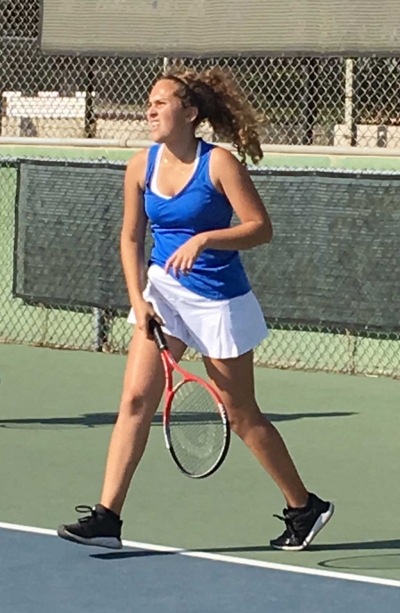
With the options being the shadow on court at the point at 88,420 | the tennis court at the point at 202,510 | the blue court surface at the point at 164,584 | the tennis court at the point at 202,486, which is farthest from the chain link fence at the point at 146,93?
the blue court surface at the point at 164,584

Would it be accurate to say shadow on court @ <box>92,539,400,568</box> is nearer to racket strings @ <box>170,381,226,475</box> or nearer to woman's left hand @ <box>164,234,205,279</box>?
racket strings @ <box>170,381,226,475</box>

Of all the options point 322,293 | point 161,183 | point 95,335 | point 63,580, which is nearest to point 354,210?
point 322,293

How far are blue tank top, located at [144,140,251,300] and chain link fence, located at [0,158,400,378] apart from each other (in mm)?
4238

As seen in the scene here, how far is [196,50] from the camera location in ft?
34.3

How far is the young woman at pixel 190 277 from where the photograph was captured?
18.0ft

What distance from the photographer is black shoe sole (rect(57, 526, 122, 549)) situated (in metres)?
5.59

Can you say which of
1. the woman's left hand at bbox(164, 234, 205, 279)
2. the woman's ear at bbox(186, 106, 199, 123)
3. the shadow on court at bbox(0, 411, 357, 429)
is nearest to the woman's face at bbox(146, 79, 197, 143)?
the woman's ear at bbox(186, 106, 199, 123)

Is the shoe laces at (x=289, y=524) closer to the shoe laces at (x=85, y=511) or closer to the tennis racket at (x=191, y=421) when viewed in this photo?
the tennis racket at (x=191, y=421)

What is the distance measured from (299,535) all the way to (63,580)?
3.07 ft

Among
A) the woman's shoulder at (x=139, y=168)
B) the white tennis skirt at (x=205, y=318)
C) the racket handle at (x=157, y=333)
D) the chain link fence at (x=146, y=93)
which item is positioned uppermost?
the chain link fence at (x=146, y=93)

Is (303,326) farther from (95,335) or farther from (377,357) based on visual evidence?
(95,335)

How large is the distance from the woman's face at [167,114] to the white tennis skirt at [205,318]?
0.49 meters

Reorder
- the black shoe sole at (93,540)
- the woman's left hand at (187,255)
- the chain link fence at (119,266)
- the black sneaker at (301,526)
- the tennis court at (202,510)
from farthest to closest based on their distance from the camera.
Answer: the chain link fence at (119,266) < the black sneaker at (301,526) < the black shoe sole at (93,540) < the woman's left hand at (187,255) < the tennis court at (202,510)

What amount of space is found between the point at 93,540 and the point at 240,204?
1.27 meters
